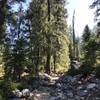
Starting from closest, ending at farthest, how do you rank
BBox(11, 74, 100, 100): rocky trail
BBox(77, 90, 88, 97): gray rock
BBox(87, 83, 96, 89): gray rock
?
1. BBox(11, 74, 100, 100): rocky trail
2. BBox(77, 90, 88, 97): gray rock
3. BBox(87, 83, 96, 89): gray rock

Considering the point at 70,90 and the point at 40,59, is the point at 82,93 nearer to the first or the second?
the point at 70,90

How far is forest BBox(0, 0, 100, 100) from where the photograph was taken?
20.9 m

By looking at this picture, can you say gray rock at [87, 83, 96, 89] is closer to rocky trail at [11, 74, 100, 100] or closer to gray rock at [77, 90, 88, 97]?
rocky trail at [11, 74, 100, 100]

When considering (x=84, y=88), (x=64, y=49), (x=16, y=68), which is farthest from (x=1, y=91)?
(x=64, y=49)

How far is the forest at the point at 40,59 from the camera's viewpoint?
823 inches

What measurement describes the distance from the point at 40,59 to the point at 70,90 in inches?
599

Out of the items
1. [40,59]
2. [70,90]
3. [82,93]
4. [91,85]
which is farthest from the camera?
[40,59]

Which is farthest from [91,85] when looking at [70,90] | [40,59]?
[40,59]

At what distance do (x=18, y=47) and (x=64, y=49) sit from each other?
17716mm

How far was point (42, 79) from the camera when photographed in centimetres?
2766

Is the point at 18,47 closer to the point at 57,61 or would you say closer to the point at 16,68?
the point at 16,68

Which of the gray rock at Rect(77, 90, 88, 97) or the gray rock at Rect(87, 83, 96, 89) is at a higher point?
the gray rock at Rect(87, 83, 96, 89)

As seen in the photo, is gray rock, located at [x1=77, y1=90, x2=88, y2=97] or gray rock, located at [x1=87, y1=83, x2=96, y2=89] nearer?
gray rock, located at [x1=77, y1=90, x2=88, y2=97]

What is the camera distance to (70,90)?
2216cm
